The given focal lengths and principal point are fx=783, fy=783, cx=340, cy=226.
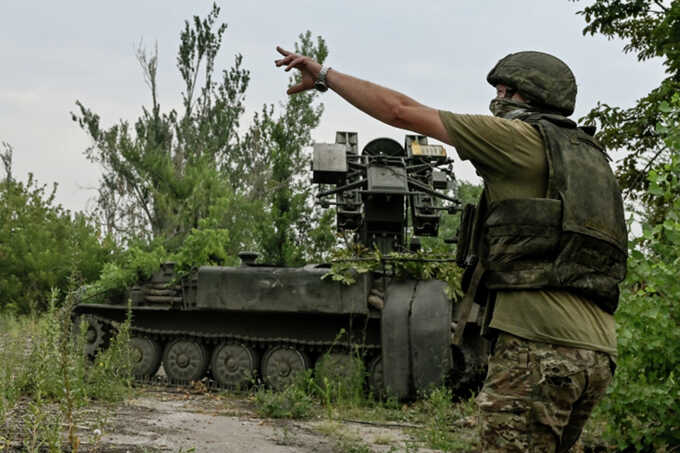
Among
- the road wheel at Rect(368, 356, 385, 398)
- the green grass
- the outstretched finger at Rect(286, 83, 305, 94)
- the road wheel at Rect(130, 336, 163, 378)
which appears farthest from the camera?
the road wheel at Rect(130, 336, 163, 378)

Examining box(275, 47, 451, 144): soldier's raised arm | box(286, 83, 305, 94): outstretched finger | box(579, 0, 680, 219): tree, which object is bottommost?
box(275, 47, 451, 144): soldier's raised arm

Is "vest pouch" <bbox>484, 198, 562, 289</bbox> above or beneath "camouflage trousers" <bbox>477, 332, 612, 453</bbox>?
above

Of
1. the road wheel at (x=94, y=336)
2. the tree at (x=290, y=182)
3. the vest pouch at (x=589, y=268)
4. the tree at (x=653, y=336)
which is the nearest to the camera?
the vest pouch at (x=589, y=268)

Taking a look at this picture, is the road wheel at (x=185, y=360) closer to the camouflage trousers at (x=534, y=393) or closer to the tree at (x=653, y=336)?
the tree at (x=653, y=336)

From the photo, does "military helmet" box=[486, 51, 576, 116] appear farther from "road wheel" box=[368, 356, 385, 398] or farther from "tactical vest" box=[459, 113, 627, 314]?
"road wheel" box=[368, 356, 385, 398]

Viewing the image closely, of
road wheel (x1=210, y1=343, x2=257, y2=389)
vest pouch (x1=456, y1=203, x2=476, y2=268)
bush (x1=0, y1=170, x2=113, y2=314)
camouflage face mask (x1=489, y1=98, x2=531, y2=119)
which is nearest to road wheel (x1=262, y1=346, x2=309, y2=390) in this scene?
road wheel (x1=210, y1=343, x2=257, y2=389)

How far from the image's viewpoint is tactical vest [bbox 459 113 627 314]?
2838 millimetres

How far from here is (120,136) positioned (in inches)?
1063

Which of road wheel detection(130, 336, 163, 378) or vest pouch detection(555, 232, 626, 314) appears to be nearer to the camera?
vest pouch detection(555, 232, 626, 314)

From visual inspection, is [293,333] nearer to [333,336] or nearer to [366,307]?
[333,336]

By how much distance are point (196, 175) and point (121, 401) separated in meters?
16.2

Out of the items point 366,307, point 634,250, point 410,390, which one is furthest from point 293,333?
point 634,250

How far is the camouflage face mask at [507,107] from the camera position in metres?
3.08

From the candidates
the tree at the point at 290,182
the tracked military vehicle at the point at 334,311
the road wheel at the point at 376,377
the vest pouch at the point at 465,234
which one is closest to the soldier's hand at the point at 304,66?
the vest pouch at the point at 465,234
